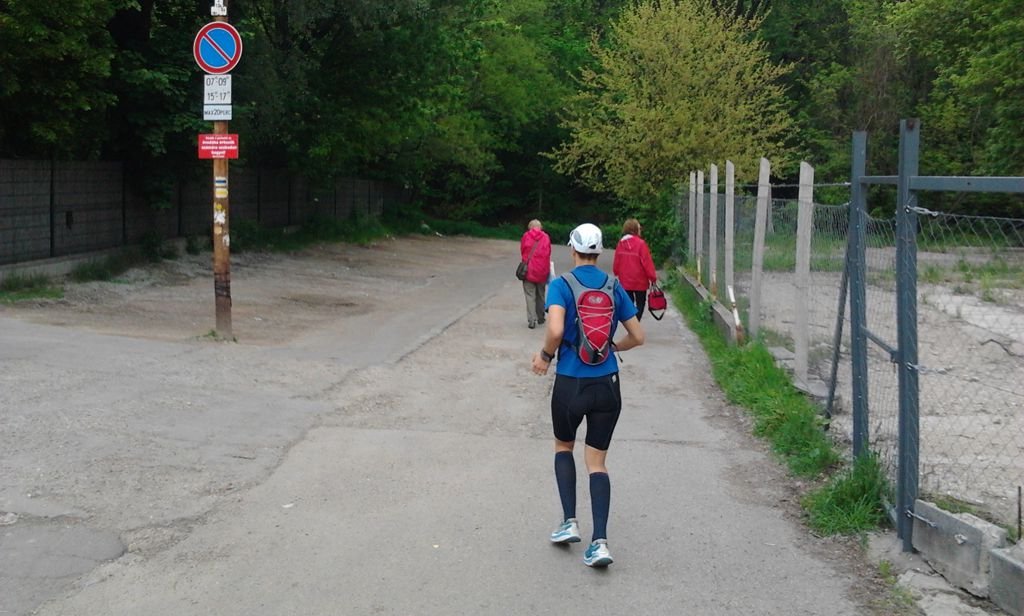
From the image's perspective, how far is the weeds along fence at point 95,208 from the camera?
667 inches

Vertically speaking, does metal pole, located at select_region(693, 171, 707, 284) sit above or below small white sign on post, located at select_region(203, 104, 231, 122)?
below

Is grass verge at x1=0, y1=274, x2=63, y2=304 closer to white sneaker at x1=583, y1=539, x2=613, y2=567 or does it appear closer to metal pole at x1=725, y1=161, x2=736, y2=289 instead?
metal pole at x1=725, y1=161, x2=736, y2=289

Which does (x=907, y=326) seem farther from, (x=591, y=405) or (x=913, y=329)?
(x=591, y=405)

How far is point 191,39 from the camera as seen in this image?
64.3 feet

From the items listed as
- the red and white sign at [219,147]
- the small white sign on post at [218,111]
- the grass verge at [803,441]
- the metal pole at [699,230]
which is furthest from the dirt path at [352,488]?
the metal pole at [699,230]

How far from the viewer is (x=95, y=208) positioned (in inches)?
772

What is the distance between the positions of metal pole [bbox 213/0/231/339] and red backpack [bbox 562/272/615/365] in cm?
822

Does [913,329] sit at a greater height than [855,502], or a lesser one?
greater

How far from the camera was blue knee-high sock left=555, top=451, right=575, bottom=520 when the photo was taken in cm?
591

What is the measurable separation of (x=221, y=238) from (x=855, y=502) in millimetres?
8921

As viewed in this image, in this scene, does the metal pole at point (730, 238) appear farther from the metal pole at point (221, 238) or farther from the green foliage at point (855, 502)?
the green foliage at point (855, 502)

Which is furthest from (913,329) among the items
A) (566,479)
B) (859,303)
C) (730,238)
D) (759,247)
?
(730,238)

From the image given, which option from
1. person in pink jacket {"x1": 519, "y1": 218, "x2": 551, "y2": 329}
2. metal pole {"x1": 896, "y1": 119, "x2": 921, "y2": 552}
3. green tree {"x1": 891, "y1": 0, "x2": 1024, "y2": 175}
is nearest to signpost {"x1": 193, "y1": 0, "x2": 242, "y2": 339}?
person in pink jacket {"x1": 519, "y1": 218, "x2": 551, "y2": 329}

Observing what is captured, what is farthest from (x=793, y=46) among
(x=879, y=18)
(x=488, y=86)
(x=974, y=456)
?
(x=974, y=456)
